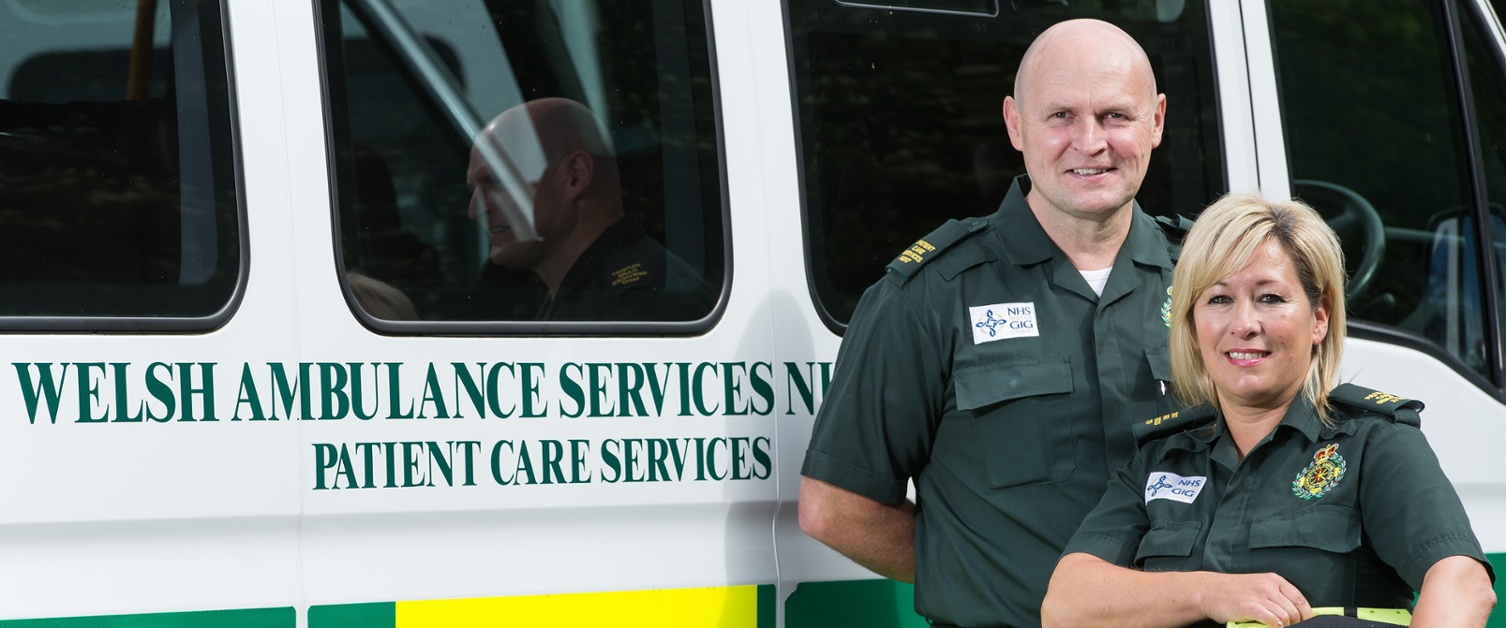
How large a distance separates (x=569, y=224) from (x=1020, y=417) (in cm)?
80

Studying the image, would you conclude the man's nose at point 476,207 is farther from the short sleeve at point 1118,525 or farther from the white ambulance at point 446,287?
the short sleeve at point 1118,525

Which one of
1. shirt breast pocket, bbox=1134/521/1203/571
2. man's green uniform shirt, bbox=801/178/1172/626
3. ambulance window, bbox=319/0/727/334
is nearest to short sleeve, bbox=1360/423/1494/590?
shirt breast pocket, bbox=1134/521/1203/571

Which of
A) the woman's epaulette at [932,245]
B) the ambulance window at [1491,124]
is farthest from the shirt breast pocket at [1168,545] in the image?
the ambulance window at [1491,124]

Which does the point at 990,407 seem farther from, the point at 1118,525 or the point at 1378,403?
the point at 1378,403

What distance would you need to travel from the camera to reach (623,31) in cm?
270

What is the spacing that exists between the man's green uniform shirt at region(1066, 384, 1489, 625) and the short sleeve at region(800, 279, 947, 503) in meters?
0.36

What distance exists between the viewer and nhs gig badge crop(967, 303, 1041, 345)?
102 inches

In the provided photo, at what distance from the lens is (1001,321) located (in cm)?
261

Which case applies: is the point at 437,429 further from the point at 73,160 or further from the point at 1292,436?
the point at 1292,436

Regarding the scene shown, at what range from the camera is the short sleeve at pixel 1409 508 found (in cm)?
200

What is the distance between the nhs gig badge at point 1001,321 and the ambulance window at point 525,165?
1.45 feet

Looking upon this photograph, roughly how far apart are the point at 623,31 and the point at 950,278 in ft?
2.28

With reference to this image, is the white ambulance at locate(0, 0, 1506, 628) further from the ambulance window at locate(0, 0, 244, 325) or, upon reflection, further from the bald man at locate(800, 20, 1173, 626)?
the bald man at locate(800, 20, 1173, 626)

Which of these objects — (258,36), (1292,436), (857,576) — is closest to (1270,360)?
(1292,436)
